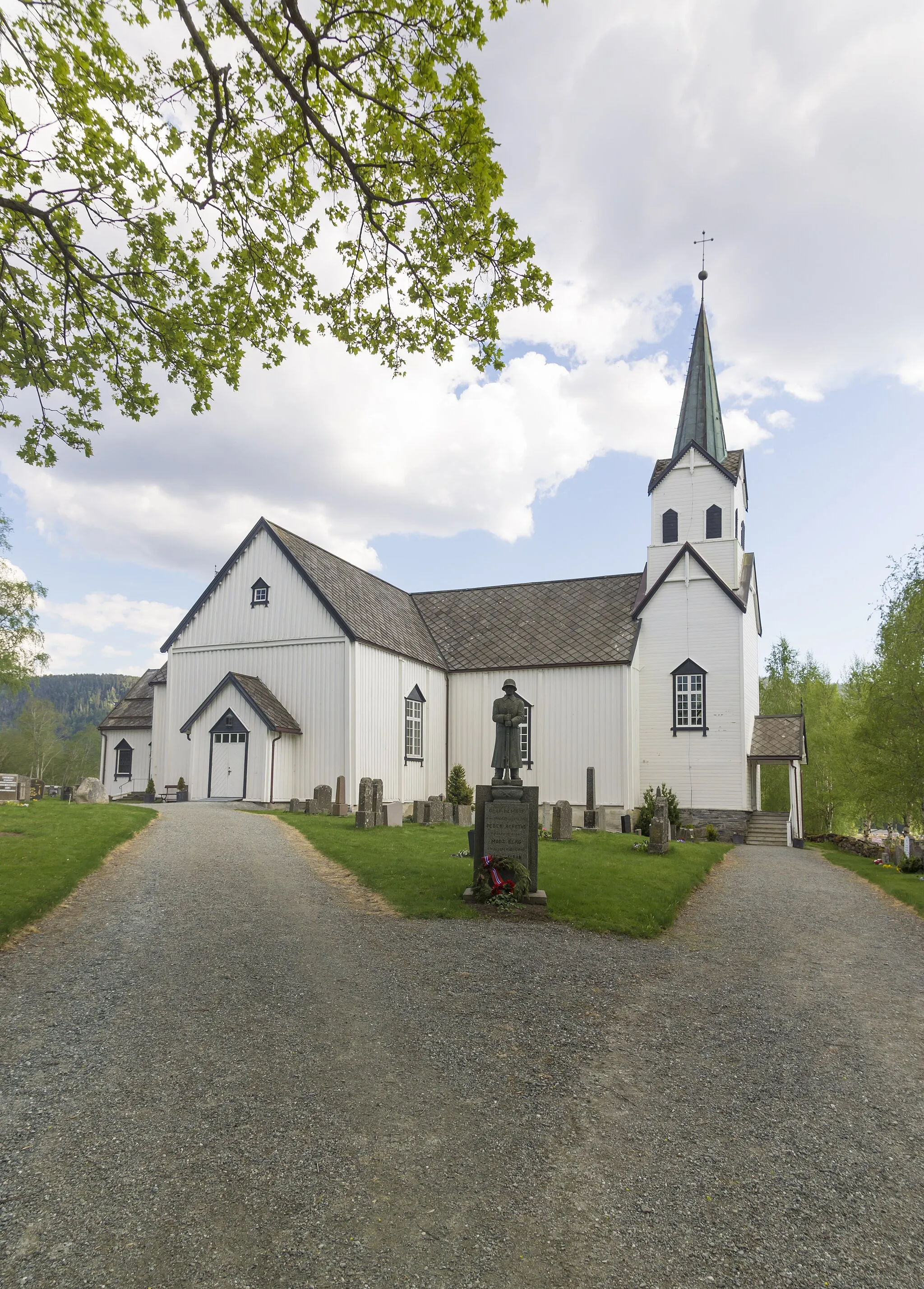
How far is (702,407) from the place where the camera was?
33.8 m

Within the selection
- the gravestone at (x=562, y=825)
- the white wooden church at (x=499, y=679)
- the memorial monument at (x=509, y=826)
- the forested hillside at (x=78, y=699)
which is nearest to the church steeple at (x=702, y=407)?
the white wooden church at (x=499, y=679)

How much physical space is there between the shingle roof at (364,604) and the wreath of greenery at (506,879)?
1589cm

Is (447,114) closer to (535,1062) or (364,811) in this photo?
(535,1062)

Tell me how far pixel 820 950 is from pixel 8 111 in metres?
14.0

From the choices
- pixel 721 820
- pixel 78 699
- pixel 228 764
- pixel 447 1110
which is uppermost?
pixel 78 699

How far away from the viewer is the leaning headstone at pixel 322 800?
943 inches

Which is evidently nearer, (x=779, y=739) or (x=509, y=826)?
(x=509, y=826)

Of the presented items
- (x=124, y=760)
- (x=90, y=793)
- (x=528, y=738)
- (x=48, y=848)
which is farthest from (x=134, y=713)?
(x=48, y=848)

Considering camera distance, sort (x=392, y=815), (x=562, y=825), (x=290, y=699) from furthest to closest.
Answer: (x=290, y=699)
(x=392, y=815)
(x=562, y=825)

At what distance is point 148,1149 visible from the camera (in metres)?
4.59

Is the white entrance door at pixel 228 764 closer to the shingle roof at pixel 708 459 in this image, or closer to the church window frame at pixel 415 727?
the church window frame at pixel 415 727

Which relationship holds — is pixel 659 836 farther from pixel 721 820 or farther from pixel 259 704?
pixel 259 704

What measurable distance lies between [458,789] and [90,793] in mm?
12888

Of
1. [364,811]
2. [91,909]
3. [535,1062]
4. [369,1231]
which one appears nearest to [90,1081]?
[369,1231]
